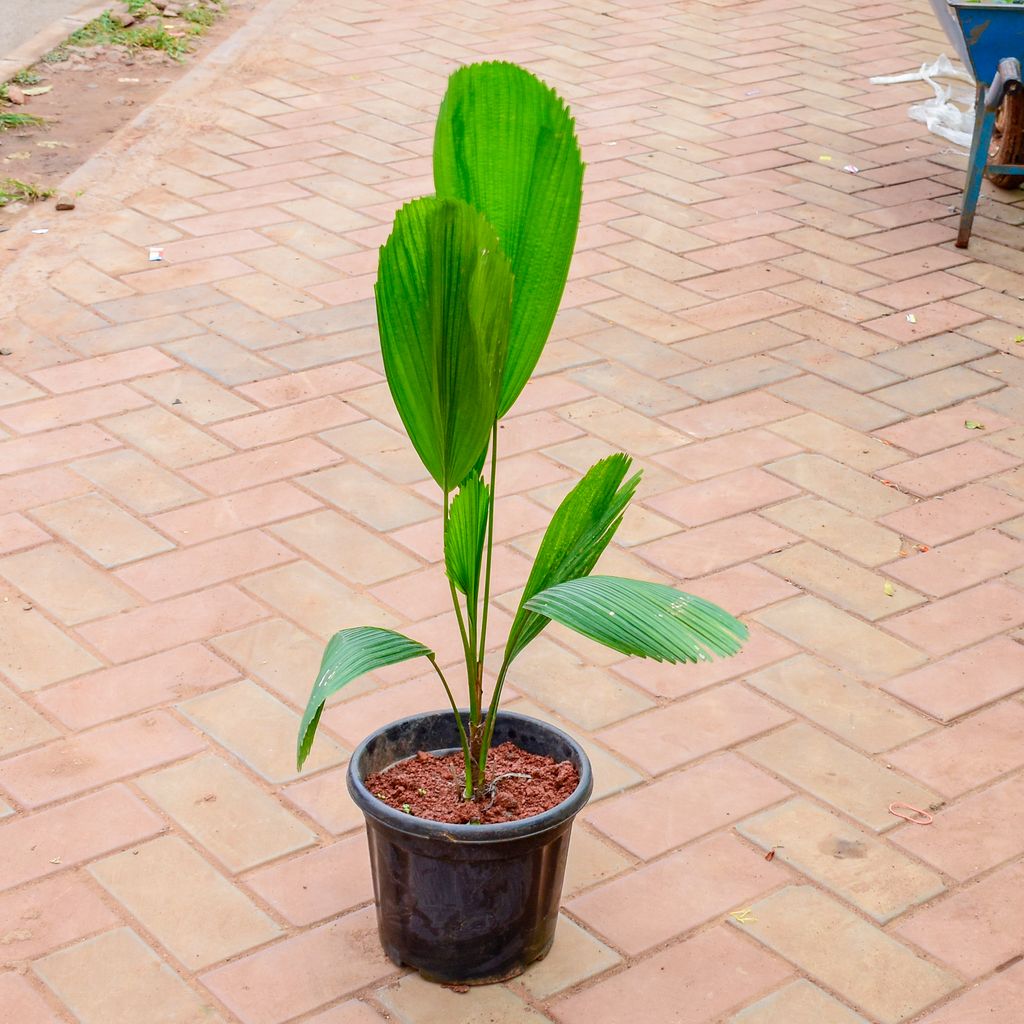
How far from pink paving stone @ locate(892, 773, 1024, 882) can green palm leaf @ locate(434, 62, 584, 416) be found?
47.0 inches

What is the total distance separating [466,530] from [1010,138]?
423cm

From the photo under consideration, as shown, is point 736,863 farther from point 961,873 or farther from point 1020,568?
point 1020,568

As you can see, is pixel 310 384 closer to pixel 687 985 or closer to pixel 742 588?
pixel 742 588

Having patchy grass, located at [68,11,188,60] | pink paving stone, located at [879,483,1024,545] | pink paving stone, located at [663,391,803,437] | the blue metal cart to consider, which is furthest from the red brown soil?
patchy grass, located at [68,11,188,60]

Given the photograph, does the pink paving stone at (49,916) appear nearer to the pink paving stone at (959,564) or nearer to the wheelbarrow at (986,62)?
the pink paving stone at (959,564)

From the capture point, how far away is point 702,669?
303cm

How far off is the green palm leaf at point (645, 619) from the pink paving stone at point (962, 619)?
149cm

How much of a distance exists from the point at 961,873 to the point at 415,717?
966mm

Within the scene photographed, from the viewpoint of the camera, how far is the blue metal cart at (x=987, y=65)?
15.8 ft

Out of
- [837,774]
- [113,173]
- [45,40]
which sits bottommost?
[837,774]

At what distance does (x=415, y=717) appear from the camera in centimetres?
229

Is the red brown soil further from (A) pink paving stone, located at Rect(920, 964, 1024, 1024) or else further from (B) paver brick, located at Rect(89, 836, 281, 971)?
(A) pink paving stone, located at Rect(920, 964, 1024, 1024)

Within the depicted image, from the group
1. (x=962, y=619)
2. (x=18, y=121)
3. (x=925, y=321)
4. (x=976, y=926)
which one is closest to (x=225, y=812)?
(x=976, y=926)

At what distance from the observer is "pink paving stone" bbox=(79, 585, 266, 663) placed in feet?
9.78
